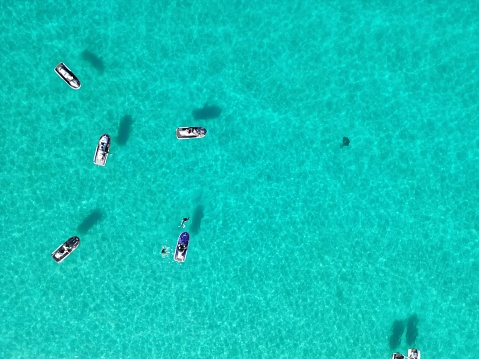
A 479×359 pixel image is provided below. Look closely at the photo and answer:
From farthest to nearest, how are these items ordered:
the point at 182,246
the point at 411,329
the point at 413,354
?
the point at 411,329 → the point at 182,246 → the point at 413,354

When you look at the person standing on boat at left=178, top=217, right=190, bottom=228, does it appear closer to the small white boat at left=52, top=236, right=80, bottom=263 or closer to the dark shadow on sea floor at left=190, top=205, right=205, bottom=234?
the dark shadow on sea floor at left=190, top=205, right=205, bottom=234

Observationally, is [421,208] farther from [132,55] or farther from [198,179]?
[132,55]

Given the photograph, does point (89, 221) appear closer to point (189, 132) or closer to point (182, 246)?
point (182, 246)

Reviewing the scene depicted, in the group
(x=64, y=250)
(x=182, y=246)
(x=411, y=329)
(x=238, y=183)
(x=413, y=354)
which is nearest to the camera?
(x=64, y=250)

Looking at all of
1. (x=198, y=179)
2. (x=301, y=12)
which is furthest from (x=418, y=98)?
(x=198, y=179)

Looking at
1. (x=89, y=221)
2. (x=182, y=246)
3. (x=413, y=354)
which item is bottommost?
(x=413, y=354)

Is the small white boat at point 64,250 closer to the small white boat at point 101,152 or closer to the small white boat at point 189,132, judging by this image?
the small white boat at point 101,152

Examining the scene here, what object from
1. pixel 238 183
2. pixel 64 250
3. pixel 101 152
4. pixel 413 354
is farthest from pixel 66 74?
pixel 413 354

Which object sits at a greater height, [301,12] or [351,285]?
[301,12]
